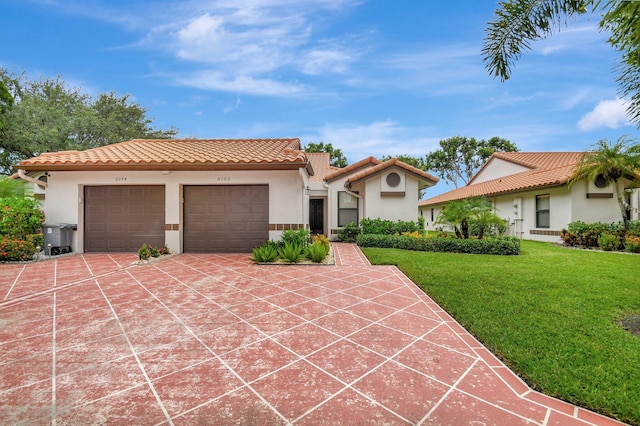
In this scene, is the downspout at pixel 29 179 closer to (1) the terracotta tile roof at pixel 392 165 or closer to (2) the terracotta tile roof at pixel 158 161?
(2) the terracotta tile roof at pixel 158 161

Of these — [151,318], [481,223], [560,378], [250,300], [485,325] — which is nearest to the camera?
[560,378]

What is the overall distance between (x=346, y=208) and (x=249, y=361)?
13.0m

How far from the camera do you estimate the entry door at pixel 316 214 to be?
1723cm

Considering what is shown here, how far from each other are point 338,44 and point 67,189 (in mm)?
11222

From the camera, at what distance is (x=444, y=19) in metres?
7.11

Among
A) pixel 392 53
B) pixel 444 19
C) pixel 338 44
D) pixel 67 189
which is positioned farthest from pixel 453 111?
pixel 67 189

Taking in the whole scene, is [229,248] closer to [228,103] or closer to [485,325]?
[485,325]

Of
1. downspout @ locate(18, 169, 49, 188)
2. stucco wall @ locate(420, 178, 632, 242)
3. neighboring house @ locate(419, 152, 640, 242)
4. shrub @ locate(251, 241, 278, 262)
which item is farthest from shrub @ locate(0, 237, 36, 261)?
stucco wall @ locate(420, 178, 632, 242)

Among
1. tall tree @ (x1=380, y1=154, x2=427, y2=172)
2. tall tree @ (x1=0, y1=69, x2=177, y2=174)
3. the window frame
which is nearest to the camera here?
the window frame

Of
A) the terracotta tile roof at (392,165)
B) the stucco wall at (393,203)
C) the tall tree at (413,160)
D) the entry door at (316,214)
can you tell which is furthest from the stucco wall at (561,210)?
the tall tree at (413,160)

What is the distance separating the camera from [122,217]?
10430 mm

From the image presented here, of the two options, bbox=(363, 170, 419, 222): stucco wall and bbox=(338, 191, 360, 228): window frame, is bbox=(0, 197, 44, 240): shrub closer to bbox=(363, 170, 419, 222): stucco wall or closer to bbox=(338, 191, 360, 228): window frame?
bbox=(338, 191, 360, 228): window frame

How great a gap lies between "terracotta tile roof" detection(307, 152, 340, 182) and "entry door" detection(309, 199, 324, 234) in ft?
4.65

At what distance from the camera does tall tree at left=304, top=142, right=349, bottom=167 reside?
118ft
